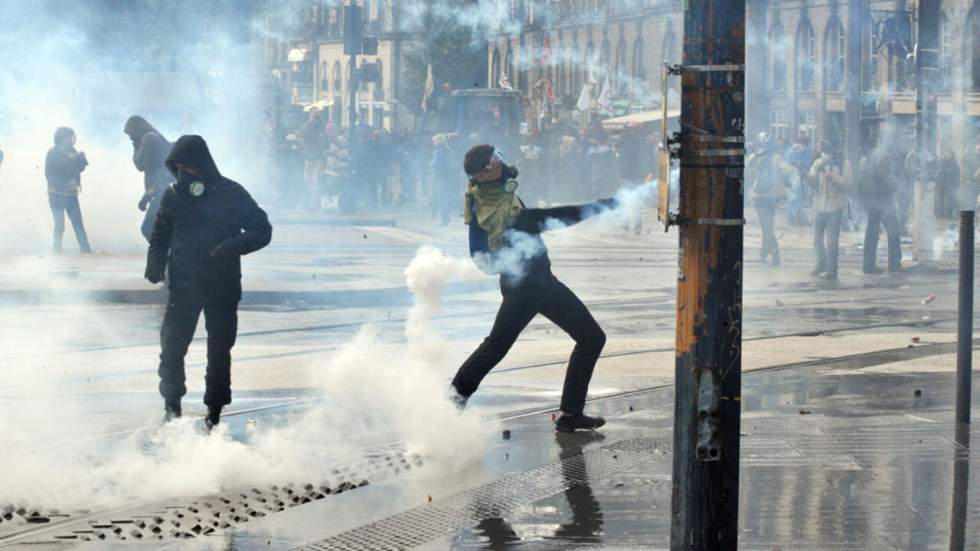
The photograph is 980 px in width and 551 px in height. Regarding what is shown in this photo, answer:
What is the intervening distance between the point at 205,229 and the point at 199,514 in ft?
6.76

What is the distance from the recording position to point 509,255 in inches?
363

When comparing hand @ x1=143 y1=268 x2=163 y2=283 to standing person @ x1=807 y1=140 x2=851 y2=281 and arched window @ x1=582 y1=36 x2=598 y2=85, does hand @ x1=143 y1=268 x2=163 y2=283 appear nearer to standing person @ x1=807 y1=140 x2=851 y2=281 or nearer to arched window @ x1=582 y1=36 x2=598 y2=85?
standing person @ x1=807 y1=140 x2=851 y2=281

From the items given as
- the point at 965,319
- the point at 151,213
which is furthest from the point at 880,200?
the point at 965,319

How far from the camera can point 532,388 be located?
1144cm

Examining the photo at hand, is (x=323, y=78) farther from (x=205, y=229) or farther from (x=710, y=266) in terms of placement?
(x=710, y=266)

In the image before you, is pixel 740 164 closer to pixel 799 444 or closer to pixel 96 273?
pixel 799 444

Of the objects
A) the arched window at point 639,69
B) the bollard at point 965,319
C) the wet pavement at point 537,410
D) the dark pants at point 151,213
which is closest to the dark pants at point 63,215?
the wet pavement at point 537,410

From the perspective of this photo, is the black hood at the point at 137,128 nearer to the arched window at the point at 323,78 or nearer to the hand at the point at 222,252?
the hand at the point at 222,252

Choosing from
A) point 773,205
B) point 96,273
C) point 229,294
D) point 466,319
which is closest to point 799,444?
point 229,294

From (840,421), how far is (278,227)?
20.7 metres

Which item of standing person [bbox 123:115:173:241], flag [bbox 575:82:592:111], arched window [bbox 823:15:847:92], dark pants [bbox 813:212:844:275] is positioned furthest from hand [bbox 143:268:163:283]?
arched window [bbox 823:15:847:92]

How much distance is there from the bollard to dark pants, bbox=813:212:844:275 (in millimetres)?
11278

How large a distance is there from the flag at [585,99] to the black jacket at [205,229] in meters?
28.2

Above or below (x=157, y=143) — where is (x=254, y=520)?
below
